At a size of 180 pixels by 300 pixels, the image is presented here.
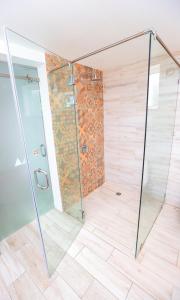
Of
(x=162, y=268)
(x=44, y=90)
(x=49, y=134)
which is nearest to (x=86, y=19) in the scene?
(x=44, y=90)

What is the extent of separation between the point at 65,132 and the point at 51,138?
0.71ft

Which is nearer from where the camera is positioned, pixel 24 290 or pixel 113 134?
pixel 24 290

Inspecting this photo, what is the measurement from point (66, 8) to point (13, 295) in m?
2.36

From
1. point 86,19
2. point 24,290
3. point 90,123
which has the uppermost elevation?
point 86,19

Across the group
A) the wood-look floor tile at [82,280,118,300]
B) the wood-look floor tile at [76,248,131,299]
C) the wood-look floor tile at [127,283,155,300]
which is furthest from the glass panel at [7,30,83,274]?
the wood-look floor tile at [127,283,155,300]

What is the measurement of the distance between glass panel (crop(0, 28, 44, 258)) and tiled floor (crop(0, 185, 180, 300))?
0.12 feet

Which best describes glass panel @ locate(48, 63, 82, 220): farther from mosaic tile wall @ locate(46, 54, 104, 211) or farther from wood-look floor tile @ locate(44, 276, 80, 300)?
wood-look floor tile @ locate(44, 276, 80, 300)

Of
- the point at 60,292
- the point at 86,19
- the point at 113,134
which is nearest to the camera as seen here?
the point at 86,19

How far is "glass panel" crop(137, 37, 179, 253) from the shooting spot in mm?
1574

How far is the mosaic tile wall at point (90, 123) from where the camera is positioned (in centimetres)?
235

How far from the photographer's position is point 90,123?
2.58m

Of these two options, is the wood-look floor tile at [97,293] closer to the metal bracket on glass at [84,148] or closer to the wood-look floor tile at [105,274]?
the wood-look floor tile at [105,274]

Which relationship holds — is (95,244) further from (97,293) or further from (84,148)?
(84,148)

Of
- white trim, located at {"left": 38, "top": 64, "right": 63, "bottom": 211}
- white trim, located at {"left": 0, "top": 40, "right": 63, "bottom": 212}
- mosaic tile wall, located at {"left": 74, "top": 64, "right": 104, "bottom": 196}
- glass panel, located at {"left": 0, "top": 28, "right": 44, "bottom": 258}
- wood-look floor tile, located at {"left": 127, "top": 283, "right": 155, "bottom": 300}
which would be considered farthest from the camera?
mosaic tile wall, located at {"left": 74, "top": 64, "right": 104, "bottom": 196}
